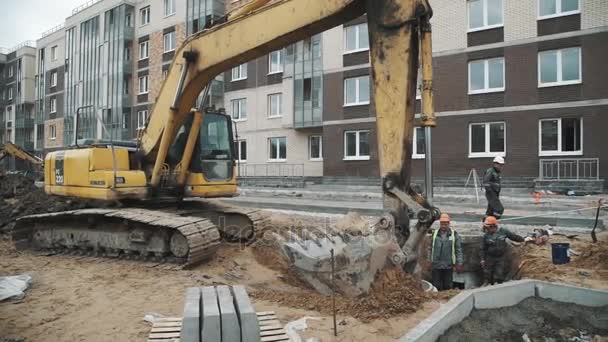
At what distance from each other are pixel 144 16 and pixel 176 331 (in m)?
37.8

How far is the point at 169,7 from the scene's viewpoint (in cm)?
3497

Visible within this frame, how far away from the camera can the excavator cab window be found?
898 centimetres

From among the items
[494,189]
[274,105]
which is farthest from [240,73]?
[494,189]

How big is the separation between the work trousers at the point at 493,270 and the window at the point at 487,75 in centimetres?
1374

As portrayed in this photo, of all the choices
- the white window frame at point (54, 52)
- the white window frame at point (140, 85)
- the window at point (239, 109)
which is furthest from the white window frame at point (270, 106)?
the white window frame at point (54, 52)

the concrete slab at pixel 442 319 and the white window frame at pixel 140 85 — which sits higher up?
the white window frame at pixel 140 85

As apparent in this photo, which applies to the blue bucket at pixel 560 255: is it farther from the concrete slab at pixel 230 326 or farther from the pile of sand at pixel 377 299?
the concrete slab at pixel 230 326

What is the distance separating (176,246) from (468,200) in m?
12.1

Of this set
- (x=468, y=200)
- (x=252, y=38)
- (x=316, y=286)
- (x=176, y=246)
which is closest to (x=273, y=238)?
(x=176, y=246)

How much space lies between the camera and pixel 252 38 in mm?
7219

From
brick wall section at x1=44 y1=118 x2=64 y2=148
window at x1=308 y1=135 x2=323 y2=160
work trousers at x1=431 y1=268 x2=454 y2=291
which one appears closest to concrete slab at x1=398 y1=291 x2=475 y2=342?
work trousers at x1=431 y1=268 x2=454 y2=291

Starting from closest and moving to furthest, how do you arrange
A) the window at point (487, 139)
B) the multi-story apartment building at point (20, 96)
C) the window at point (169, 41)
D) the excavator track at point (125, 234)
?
the excavator track at point (125, 234) → the window at point (487, 139) → the window at point (169, 41) → the multi-story apartment building at point (20, 96)

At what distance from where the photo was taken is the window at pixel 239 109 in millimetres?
30594

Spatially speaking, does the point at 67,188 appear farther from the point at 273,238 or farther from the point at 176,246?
the point at 273,238
